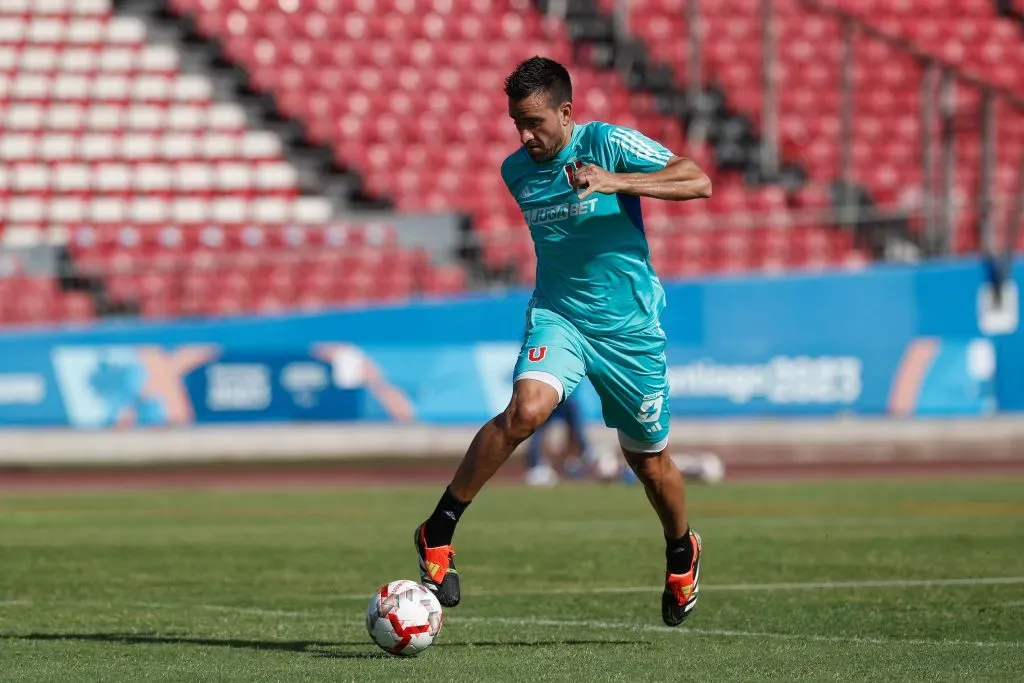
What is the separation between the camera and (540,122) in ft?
24.9

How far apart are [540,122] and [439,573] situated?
1972 mm

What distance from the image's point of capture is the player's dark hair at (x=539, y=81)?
7.51 m

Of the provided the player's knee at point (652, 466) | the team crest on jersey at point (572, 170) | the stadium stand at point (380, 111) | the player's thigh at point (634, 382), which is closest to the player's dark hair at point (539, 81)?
the team crest on jersey at point (572, 170)

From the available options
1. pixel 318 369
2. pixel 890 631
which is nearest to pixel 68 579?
pixel 890 631

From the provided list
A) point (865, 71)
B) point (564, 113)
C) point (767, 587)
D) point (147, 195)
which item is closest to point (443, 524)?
point (564, 113)

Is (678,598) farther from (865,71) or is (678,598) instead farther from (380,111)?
(865,71)

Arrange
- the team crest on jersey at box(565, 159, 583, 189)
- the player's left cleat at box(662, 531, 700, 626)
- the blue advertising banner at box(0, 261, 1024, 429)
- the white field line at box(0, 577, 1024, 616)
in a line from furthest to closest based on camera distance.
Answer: the blue advertising banner at box(0, 261, 1024, 429), the white field line at box(0, 577, 1024, 616), the player's left cleat at box(662, 531, 700, 626), the team crest on jersey at box(565, 159, 583, 189)

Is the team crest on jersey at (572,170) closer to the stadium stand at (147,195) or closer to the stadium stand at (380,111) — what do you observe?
the stadium stand at (147,195)

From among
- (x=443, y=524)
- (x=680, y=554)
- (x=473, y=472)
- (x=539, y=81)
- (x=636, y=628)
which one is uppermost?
(x=539, y=81)

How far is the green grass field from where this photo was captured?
22.7ft

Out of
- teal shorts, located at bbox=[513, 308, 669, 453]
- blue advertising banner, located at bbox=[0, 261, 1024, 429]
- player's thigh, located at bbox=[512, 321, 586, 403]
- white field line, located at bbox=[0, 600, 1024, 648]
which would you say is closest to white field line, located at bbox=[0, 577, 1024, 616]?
white field line, located at bbox=[0, 600, 1024, 648]

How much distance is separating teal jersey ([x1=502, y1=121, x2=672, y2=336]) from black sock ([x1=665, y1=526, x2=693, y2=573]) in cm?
100

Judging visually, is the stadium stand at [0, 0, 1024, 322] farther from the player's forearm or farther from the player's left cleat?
the player's forearm

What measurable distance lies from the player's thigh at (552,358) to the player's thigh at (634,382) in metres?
0.10
